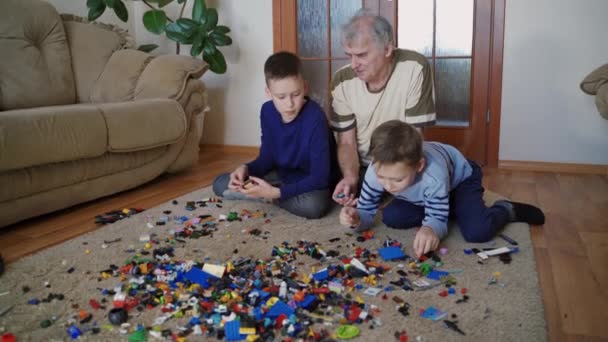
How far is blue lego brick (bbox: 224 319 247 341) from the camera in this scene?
3.75 ft

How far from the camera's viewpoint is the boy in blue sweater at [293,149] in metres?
1.92

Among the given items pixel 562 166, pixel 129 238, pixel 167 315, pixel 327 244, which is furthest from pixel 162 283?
pixel 562 166

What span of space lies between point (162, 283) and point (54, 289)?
1.02 ft

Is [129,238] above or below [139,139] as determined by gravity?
below

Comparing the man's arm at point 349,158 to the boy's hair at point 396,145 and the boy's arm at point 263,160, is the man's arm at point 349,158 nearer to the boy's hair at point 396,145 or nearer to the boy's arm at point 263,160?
the boy's arm at point 263,160

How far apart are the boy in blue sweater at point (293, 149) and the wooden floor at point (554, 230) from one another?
62 cm

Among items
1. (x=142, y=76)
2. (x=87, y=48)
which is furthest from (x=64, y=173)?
(x=87, y=48)

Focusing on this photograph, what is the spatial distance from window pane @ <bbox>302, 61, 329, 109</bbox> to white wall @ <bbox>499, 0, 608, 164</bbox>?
1.22 m

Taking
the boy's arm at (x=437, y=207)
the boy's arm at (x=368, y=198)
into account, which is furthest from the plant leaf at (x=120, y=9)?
the boy's arm at (x=437, y=207)

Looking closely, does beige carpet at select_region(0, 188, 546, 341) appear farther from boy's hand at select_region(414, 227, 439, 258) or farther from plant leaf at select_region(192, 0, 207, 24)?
plant leaf at select_region(192, 0, 207, 24)

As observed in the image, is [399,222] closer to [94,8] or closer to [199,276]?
[199,276]

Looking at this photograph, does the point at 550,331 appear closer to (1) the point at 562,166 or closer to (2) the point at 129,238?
(2) the point at 129,238

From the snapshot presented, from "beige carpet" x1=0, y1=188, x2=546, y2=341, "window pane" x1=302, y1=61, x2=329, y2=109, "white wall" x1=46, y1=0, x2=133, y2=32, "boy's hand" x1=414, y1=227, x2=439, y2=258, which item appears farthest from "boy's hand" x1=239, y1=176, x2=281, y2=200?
"white wall" x1=46, y1=0, x2=133, y2=32

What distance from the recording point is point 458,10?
10.1 feet
